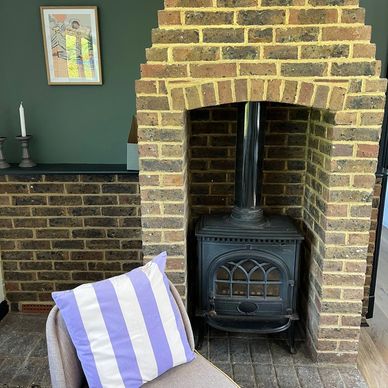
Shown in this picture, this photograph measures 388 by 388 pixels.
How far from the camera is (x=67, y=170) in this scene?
103 inches

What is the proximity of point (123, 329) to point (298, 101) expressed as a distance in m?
1.32

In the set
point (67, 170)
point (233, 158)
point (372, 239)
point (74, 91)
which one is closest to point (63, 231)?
point (67, 170)

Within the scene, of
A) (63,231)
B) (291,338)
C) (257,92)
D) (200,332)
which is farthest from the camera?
(63,231)

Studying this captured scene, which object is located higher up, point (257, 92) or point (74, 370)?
point (257, 92)

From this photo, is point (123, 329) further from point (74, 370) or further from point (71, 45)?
point (71, 45)

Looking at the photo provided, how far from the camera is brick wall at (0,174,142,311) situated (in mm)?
2682

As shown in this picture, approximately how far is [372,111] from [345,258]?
772 millimetres

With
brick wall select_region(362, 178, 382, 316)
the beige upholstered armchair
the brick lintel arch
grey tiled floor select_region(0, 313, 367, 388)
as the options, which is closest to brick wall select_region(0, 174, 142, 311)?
grey tiled floor select_region(0, 313, 367, 388)

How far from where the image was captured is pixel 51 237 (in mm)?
2771

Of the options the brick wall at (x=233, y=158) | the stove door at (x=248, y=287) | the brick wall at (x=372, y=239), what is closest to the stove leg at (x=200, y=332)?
the stove door at (x=248, y=287)

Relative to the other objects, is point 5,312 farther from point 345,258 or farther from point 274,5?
point 274,5

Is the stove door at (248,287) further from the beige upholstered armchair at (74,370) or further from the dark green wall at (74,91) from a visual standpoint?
the dark green wall at (74,91)

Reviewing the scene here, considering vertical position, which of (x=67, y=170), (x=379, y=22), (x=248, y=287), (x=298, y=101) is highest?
(x=379, y=22)

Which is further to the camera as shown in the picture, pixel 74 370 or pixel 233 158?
pixel 233 158
